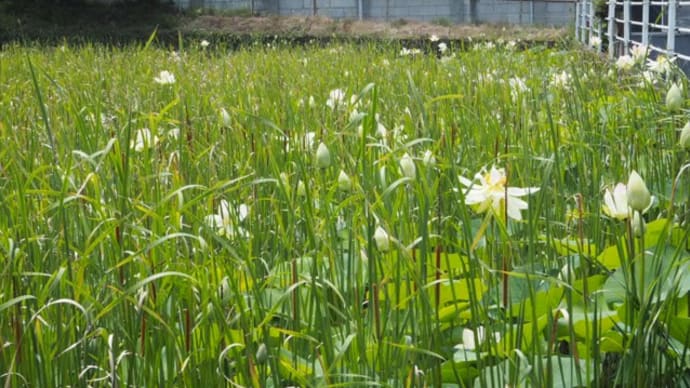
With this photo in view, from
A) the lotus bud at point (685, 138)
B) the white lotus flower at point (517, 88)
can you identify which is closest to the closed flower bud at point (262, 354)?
the lotus bud at point (685, 138)

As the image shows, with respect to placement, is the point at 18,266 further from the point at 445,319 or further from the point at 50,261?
the point at 445,319

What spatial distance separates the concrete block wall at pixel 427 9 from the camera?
16844 millimetres

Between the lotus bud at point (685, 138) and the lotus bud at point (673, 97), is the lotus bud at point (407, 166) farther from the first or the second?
the lotus bud at point (673, 97)

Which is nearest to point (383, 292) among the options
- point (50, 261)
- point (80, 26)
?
point (50, 261)

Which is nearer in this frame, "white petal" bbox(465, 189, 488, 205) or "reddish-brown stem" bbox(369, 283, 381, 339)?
"reddish-brown stem" bbox(369, 283, 381, 339)

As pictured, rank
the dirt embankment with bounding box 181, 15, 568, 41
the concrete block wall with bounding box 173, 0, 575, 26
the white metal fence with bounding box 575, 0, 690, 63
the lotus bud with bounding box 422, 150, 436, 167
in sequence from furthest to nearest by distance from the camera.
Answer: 1. the concrete block wall with bounding box 173, 0, 575, 26
2. the dirt embankment with bounding box 181, 15, 568, 41
3. the white metal fence with bounding box 575, 0, 690, 63
4. the lotus bud with bounding box 422, 150, 436, 167

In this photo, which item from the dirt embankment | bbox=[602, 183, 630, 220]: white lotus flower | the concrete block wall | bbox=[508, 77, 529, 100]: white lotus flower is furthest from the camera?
the concrete block wall

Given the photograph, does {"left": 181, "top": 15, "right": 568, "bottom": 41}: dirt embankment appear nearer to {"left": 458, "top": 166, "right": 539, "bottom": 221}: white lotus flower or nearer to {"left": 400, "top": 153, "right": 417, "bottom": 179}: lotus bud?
{"left": 400, "top": 153, "right": 417, "bottom": 179}: lotus bud

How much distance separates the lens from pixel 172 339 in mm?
1093

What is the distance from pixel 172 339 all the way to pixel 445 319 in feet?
1.13

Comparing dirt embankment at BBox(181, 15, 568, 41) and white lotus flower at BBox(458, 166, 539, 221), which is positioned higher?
white lotus flower at BBox(458, 166, 539, 221)

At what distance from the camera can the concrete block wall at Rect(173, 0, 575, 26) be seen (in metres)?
16.8

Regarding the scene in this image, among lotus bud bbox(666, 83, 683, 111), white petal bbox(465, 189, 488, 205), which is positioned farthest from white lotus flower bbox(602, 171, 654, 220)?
lotus bud bbox(666, 83, 683, 111)

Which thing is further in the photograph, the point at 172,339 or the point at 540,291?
the point at 540,291
